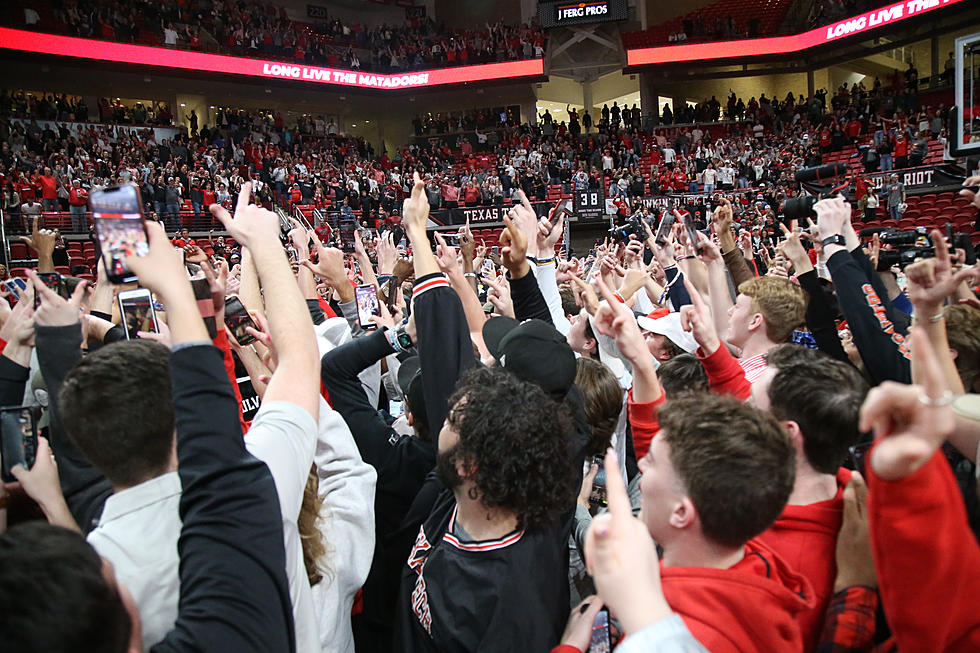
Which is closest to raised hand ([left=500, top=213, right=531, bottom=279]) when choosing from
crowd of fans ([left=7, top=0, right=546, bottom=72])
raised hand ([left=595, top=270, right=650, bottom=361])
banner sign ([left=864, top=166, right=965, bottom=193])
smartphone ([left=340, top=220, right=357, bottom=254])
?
raised hand ([left=595, top=270, right=650, bottom=361])

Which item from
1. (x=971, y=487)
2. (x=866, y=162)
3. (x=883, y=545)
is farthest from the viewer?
(x=866, y=162)

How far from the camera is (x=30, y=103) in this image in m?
18.6

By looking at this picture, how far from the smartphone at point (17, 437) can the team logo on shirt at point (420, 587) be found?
2.82 ft

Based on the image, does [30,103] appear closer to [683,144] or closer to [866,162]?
[683,144]

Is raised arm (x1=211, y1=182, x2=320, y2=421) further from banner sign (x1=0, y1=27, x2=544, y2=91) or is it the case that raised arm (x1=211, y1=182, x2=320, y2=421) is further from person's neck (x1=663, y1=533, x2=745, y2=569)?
banner sign (x1=0, y1=27, x2=544, y2=91)

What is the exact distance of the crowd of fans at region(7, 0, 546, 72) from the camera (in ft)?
63.9

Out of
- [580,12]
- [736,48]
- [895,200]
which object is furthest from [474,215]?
[736,48]

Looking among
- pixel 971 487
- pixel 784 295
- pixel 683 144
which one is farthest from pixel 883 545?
pixel 683 144

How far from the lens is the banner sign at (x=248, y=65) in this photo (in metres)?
18.1

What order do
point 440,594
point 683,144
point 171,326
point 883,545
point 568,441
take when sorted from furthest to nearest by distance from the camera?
point 683,144 < point 568,441 < point 440,594 < point 171,326 < point 883,545

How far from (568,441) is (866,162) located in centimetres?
1572

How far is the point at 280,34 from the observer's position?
23.9 m

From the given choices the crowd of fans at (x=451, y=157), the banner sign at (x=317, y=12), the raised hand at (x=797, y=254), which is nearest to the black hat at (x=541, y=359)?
the raised hand at (x=797, y=254)

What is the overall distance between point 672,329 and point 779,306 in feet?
1.56
